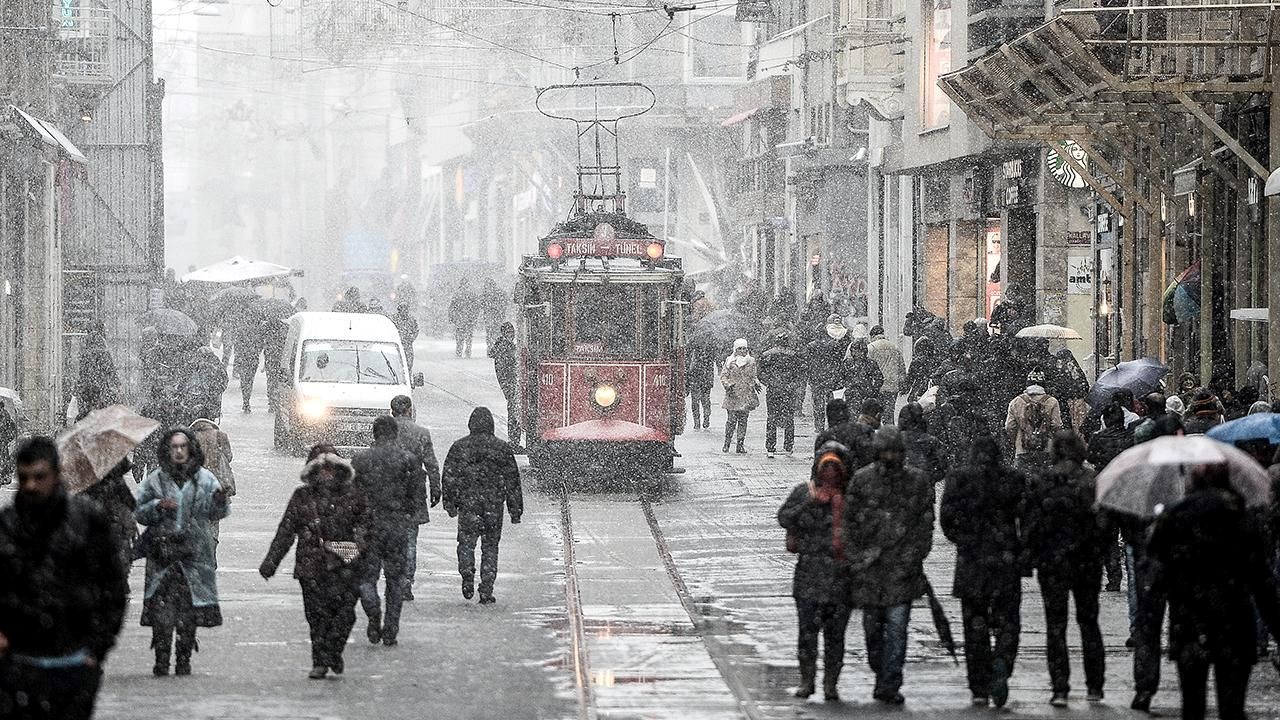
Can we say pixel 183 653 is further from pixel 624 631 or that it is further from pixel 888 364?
pixel 888 364

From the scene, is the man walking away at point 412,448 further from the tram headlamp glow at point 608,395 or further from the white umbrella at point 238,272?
the white umbrella at point 238,272

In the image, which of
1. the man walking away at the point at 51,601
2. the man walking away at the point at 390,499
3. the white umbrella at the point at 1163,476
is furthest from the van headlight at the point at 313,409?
the man walking away at the point at 51,601

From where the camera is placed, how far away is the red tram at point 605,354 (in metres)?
25.3

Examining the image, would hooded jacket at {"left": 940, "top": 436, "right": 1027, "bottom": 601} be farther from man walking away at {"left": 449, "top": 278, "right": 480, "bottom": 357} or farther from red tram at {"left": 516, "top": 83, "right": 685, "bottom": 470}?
man walking away at {"left": 449, "top": 278, "right": 480, "bottom": 357}

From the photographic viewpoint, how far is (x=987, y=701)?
1241 centimetres

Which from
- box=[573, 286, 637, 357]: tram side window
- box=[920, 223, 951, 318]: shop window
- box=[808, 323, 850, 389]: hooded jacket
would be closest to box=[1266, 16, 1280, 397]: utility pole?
box=[573, 286, 637, 357]: tram side window

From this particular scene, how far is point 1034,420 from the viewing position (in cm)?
2003

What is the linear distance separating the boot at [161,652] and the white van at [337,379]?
582 inches

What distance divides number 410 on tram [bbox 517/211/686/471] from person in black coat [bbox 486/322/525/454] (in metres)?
1.91

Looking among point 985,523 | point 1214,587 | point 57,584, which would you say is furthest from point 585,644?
point 57,584

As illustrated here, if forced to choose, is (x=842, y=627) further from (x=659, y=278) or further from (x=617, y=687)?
(x=659, y=278)

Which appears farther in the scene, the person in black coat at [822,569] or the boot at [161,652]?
the boot at [161,652]

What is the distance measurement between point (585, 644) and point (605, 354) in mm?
10951

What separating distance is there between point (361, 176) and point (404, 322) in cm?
7507
